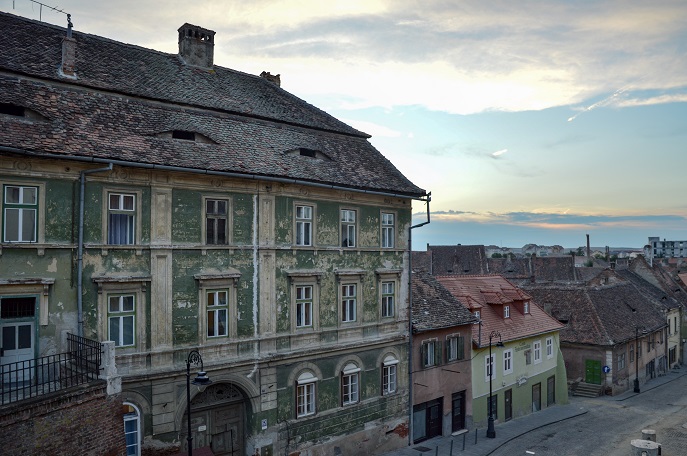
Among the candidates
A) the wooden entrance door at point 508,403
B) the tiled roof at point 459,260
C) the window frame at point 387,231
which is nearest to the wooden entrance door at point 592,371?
the wooden entrance door at point 508,403

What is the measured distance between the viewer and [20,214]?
51.0ft

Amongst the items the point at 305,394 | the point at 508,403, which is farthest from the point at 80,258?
the point at 508,403

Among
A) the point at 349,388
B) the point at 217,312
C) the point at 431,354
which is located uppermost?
the point at 217,312

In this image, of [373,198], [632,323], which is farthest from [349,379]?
[632,323]

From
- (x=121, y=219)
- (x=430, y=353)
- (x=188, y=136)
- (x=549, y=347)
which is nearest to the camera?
(x=121, y=219)

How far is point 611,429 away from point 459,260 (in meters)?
53.0

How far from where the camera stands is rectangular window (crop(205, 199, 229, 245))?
1914cm

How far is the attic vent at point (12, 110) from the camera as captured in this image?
16062 mm

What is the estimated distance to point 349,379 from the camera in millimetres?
23500

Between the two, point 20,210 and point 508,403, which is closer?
point 20,210

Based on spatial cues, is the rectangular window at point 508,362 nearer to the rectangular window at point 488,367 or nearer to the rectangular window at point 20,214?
the rectangular window at point 488,367

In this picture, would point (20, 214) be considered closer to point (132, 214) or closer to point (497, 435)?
point (132, 214)

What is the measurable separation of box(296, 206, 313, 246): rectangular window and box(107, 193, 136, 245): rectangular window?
646 centimetres

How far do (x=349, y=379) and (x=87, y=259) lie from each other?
12.0m
